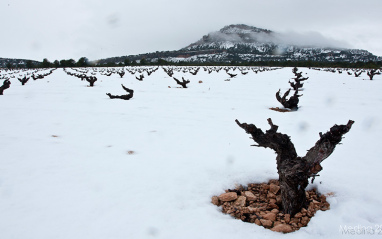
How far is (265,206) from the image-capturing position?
221 cm

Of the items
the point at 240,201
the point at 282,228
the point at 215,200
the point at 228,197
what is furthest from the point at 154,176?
the point at 282,228

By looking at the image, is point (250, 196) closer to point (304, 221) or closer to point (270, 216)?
point (270, 216)

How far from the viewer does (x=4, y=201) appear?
7.36ft

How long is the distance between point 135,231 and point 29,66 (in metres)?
83.0

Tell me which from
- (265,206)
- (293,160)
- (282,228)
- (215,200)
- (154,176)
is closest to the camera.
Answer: (282,228)

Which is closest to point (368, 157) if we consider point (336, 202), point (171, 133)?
point (336, 202)

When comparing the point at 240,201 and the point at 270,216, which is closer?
the point at 270,216

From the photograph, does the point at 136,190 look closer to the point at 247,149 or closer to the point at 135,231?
the point at 135,231

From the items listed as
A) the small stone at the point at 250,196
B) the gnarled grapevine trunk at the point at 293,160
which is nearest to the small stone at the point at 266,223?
the gnarled grapevine trunk at the point at 293,160

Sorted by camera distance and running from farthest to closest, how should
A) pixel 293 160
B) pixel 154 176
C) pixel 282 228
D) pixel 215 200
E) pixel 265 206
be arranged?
pixel 154 176
pixel 215 200
pixel 265 206
pixel 293 160
pixel 282 228

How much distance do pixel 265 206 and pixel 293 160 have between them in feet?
1.78

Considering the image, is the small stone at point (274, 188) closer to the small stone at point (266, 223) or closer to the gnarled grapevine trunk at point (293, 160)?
the gnarled grapevine trunk at point (293, 160)

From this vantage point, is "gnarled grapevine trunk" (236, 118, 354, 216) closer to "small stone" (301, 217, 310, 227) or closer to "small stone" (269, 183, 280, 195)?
"small stone" (301, 217, 310, 227)

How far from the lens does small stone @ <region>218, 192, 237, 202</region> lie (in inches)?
92.0
